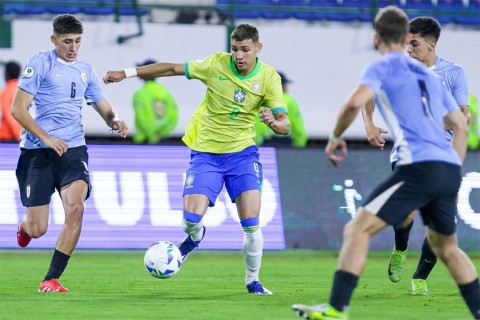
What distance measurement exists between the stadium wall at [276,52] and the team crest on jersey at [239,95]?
1189 centimetres

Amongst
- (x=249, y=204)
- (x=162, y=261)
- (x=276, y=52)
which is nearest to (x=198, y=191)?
(x=249, y=204)

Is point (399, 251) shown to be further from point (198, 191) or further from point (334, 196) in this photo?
point (334, 196)

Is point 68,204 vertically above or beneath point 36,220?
above

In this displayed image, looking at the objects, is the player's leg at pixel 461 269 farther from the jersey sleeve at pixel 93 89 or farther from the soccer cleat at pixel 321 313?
the jersey sleeve at pixel 93 89

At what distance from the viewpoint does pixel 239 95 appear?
1052cm

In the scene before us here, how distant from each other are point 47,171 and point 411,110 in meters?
4.27

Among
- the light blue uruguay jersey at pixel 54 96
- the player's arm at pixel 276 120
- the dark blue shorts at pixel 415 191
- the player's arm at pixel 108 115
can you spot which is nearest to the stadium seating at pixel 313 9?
the player's arm at pixel 108 115

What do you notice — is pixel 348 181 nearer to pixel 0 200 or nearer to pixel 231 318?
pixel 0 200

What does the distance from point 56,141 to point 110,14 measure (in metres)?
13.1

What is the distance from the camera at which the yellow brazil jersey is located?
34.5ft

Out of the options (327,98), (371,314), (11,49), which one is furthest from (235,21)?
(371,314)

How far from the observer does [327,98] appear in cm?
2388

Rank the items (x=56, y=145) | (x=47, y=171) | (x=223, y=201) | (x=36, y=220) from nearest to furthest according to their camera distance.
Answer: (x=56, y=145) → (x=47, y=171) → (x=36, y=220) → (x=223, y=201)

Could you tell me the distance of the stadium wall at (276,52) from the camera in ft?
75.0
